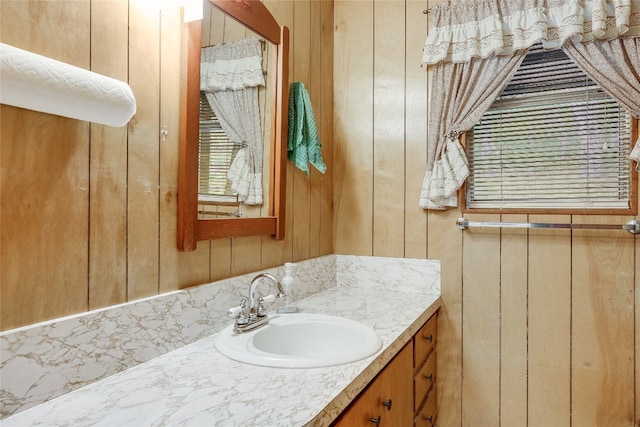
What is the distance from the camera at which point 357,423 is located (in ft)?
3.18

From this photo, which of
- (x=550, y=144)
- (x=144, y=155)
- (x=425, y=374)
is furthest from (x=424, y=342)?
(x=144, y=155)

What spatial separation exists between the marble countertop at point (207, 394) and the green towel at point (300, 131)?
835 mm

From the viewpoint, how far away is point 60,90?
0.79 m

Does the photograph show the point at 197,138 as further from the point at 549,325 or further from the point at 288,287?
the point at 549,325

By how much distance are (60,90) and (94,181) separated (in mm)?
220

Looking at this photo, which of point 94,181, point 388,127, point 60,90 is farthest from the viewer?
point 388,127

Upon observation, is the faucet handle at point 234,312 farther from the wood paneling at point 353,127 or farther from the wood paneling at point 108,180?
the wood paneling at point 353,127

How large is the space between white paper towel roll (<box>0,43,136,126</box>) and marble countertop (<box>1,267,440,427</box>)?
60cm

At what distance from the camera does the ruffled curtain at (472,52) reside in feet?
5.27

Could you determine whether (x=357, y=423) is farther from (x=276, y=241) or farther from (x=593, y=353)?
(x=593, y=353)

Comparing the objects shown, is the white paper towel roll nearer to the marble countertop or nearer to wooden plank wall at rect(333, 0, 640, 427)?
the marble countertop

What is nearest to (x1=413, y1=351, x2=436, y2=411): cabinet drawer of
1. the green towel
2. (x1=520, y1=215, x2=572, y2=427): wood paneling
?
(x1=520, y1=215, x2=572, y2=427): wood paneling

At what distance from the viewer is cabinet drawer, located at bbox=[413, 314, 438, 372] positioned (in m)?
1.49

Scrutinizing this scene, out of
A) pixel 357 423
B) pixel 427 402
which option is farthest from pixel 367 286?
pixel 357 423
